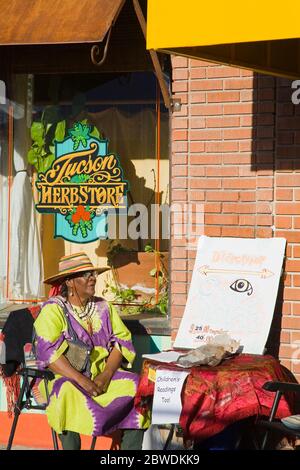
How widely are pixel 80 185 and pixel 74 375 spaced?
2.01 meters

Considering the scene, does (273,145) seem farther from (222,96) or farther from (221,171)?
(222,96)

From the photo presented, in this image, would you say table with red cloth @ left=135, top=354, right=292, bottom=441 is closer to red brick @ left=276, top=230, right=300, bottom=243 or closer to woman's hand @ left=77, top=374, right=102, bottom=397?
woman's hand @ left=77, top=374, right=102, bottom=397

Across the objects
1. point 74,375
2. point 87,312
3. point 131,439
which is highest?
point 87,312

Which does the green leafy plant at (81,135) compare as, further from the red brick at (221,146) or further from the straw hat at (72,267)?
the straw hat at (72,267)

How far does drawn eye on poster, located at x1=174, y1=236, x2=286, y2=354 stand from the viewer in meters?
6.83

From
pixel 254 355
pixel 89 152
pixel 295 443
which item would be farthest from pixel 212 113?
pixel 295 443

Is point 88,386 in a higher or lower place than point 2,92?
lower

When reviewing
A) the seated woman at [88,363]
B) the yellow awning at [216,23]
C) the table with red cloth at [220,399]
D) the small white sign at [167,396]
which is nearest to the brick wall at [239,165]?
Result: the seated woman at [88,363]

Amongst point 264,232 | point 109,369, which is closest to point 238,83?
point 264,232

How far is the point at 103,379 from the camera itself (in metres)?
6.80

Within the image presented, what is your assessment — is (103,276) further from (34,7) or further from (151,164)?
(34,7)

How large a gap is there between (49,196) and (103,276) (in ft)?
2.52

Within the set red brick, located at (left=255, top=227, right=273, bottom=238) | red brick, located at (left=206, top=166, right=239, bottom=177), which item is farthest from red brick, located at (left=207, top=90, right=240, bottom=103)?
red brick, located at (left=255, top=227, right=273, bottom=238)

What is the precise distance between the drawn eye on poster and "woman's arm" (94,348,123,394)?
15.6 inches
